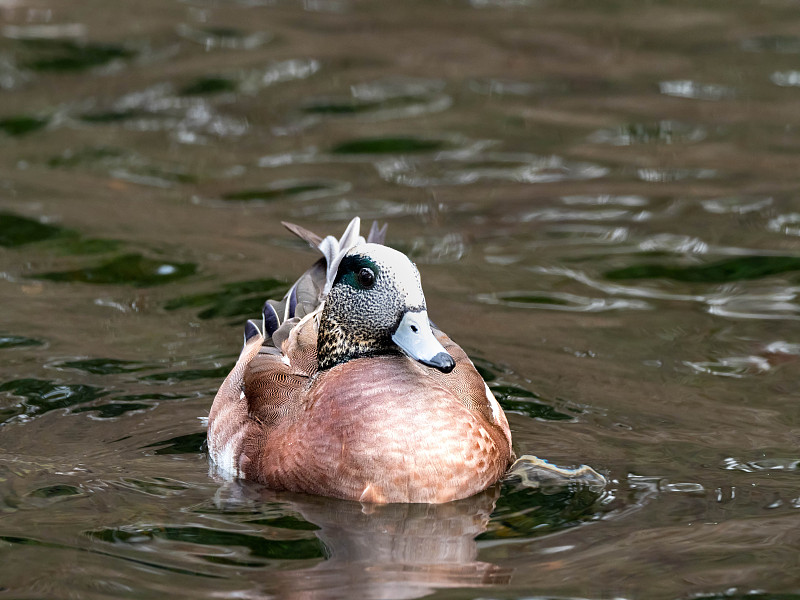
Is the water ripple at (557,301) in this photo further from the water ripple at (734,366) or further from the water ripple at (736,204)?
the water ripple at (736,204)

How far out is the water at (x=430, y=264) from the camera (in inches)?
209

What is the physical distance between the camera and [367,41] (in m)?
14.4

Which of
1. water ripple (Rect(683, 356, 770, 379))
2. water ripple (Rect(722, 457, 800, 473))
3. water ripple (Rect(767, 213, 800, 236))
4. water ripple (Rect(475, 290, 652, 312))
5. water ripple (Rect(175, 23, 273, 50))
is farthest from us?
water ripple (Rect(175, 23, 273, 50))

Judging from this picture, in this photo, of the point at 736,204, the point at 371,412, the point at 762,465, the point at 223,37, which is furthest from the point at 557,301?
the point at 223,37

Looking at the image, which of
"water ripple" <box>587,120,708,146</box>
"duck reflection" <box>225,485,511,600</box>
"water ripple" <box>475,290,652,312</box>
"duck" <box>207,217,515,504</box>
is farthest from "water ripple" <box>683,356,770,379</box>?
"water ripple" <box>587,120,708,146</box>

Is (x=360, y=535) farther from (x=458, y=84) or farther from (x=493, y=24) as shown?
(x=493, y=24)

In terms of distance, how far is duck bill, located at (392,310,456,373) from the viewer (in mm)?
5531

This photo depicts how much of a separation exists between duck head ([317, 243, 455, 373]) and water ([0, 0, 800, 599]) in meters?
0.72

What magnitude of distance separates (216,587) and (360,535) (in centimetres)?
74

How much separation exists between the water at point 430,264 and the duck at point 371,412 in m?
0.13

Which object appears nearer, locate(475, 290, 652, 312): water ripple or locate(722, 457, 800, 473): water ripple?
locate(722, 457, 800, 473): water ripple

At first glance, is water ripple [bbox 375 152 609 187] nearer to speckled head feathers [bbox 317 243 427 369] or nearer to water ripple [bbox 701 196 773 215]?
water ripple [bbox 701 196 773 215]

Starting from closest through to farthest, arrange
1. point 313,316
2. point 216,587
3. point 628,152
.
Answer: point 216,587 < point 313,316 < point 628,152

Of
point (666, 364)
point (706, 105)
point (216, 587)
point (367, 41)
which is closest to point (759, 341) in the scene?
point (666, 364)
